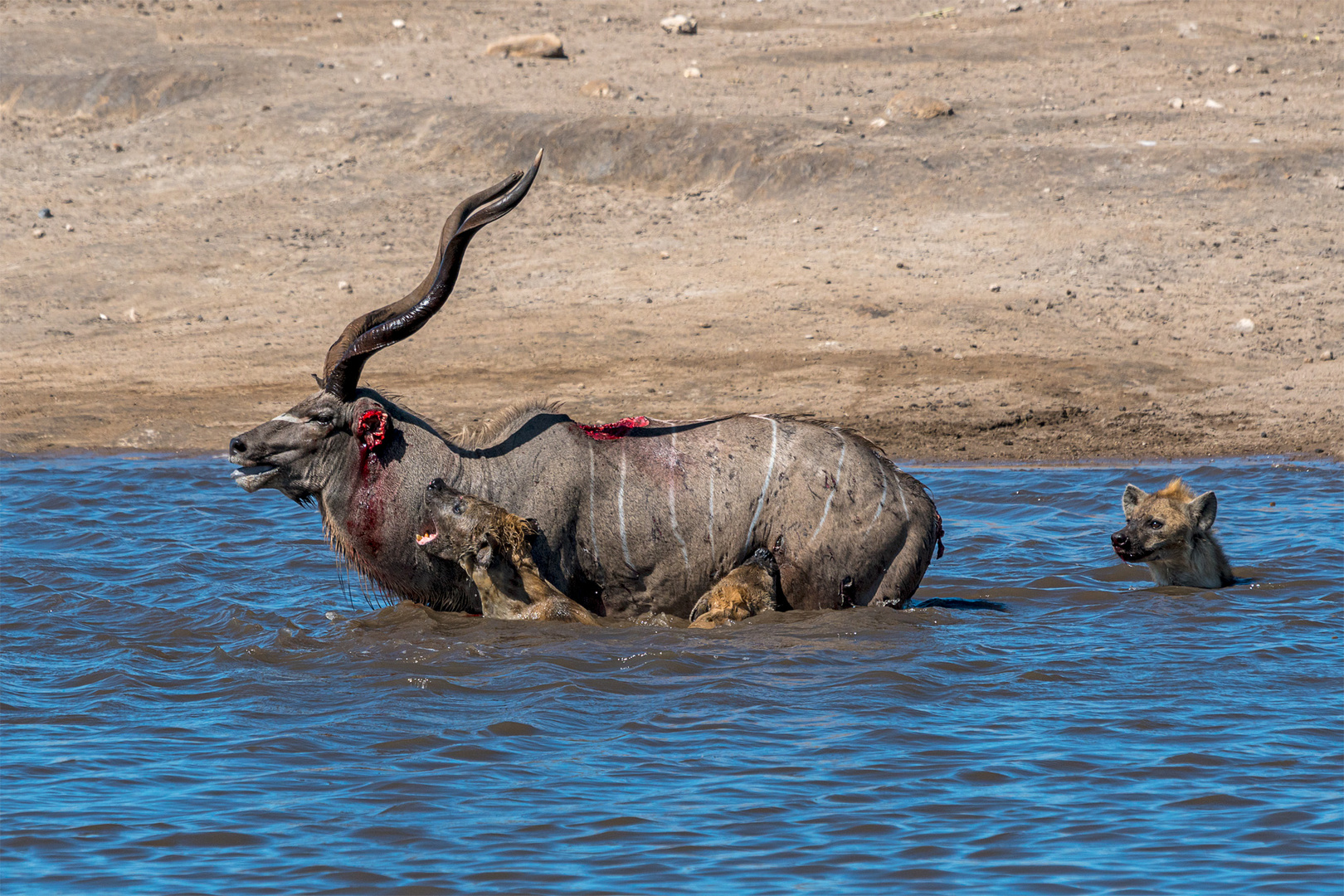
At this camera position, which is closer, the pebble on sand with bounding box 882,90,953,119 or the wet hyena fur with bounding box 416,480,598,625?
the wet hyena fur with bounding box 416,480,598,625

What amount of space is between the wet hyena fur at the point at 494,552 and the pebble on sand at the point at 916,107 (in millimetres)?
11099

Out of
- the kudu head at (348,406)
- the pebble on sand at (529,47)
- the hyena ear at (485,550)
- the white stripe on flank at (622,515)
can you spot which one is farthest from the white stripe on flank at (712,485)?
the pebble on sand at (529,47)

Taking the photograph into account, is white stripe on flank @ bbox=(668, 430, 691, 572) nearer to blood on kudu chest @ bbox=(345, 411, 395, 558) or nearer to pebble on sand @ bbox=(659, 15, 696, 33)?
blood on kudu chest @ bbox=(345, 411, 395, 558)

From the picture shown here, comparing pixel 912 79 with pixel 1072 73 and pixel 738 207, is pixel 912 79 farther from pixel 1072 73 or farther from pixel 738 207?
pixel 738 207

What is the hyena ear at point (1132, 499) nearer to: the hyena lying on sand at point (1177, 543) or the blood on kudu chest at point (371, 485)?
the hyena lying on sand at point (1177, 543)

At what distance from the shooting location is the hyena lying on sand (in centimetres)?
937

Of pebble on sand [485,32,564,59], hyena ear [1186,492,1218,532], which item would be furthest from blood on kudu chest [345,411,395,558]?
pebble on sand [485,32,564,59]

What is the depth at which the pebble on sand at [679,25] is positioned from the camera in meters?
21.0

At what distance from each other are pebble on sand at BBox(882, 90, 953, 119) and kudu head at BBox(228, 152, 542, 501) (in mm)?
10583

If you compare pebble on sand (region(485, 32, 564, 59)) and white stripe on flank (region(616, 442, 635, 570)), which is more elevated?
pebble on sand (region(485, 32, 564, 59))

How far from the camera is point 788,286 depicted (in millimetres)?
14617

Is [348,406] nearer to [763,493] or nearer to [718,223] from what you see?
[763,493]

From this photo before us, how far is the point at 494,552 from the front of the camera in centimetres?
754

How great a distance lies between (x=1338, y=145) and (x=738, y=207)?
19.8ft
